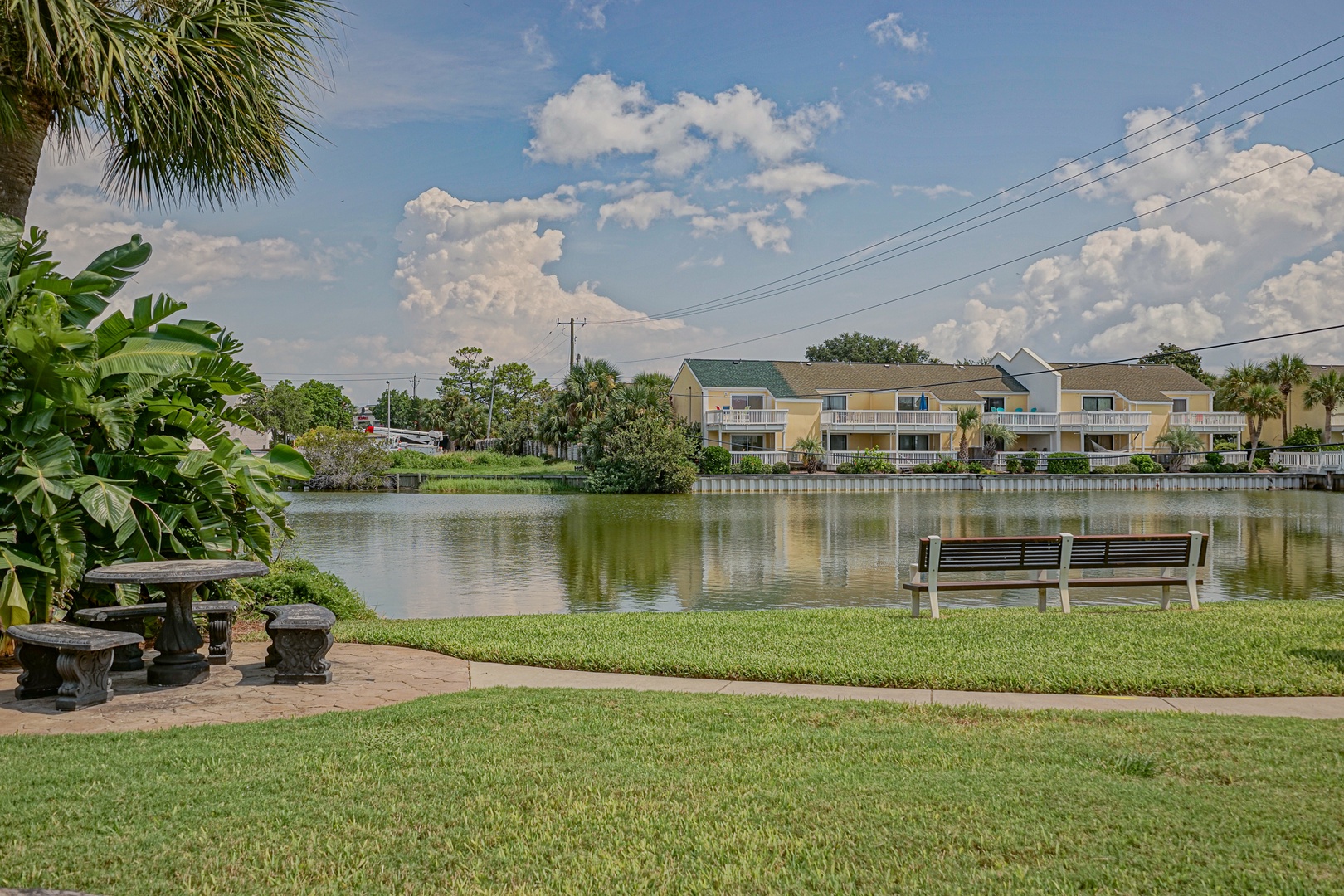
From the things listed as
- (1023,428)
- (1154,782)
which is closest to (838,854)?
(1154,782)

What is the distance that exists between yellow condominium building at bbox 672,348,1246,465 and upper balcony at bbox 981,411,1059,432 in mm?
78

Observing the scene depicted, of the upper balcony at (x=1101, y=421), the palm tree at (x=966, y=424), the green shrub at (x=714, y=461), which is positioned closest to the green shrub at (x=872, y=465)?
the green shrub at (x=714, y=461)

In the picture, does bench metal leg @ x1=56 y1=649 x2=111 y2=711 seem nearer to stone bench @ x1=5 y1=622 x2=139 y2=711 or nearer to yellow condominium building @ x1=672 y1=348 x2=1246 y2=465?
stone bench @ x1=5 y1=622 x2=139 y2=711

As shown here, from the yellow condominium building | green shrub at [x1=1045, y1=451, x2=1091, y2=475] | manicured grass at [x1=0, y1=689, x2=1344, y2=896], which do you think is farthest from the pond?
the yellow condominium building

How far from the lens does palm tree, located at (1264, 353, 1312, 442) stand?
67.2 metres

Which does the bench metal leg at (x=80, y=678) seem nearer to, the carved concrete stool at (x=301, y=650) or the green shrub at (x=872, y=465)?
the carved concrete stool at (x=301, y=650)

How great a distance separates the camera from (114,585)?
1001cm

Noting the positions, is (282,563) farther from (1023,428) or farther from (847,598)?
(1023,428)

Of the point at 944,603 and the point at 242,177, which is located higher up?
the point at 242,177

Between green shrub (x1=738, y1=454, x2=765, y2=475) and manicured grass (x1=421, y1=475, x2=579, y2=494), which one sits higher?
green shrub (x1=738, y1=454, x2=765, y2=475)

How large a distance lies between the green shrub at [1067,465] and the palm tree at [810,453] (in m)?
13.7

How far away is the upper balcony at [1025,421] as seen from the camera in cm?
6456

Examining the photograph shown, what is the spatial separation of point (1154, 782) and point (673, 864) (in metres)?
2.69

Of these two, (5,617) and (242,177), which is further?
(242,177)
